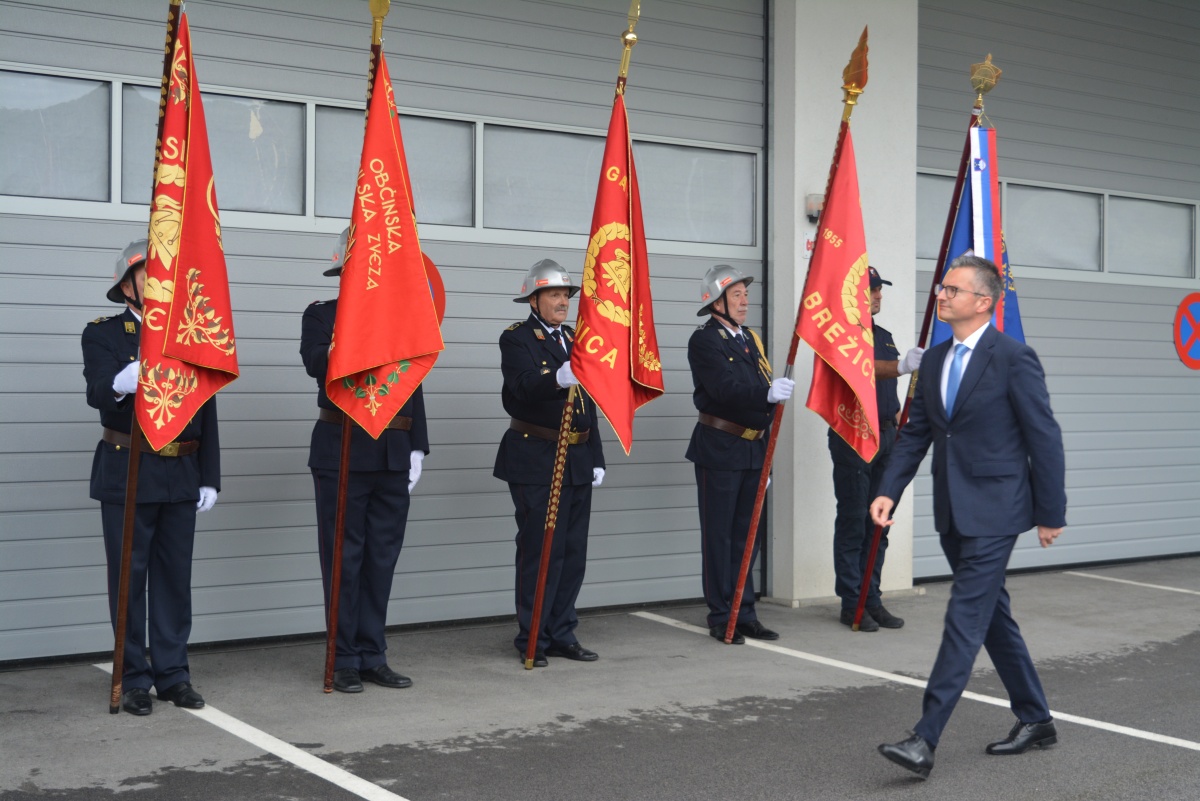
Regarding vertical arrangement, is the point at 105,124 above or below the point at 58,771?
above

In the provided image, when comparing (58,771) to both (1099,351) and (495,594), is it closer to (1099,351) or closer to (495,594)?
(495,594)

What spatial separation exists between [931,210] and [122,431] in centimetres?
590

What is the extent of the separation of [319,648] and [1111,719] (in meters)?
3.71

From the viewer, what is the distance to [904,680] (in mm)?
5840

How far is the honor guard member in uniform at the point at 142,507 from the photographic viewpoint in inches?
199

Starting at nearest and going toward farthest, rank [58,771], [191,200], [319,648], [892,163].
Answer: [58,771] < [191,200] < [319,648] < [892,163]

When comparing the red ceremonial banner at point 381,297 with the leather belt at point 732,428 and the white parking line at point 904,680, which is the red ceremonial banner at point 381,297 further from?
the white parking line at point 904,680

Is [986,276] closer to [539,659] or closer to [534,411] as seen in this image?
[534,411]

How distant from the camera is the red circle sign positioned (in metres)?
10.2

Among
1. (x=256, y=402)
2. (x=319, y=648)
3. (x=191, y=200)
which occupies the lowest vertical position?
(x=319, y=648)

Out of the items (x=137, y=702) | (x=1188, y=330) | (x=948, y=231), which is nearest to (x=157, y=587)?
(x=137, y=702)

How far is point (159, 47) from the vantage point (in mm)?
6090

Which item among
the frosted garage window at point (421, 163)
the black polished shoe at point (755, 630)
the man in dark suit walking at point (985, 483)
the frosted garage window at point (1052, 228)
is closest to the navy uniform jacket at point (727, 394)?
the black polished shoe at point (755, 630)

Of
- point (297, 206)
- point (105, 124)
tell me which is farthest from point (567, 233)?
point (105, 124)
